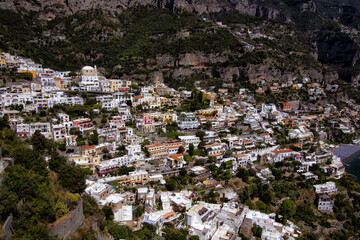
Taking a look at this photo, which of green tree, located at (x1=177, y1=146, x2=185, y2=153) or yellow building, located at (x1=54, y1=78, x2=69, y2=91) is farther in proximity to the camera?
yellow building, located at (x1=54, y1=78, x2=69, y2=91)

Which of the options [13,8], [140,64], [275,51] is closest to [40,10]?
[13,8]

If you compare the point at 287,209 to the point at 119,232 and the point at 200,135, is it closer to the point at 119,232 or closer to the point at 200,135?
the point at 200,135

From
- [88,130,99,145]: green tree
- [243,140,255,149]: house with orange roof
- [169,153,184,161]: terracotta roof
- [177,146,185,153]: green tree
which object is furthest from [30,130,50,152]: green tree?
[243,140,255,149]: house with orange roof

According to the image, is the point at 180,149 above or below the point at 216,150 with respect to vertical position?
above

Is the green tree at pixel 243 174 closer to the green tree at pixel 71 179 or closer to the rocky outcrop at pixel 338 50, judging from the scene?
the green tree at pixel 71 179

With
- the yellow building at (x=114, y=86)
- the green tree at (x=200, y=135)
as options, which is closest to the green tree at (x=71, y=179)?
the green tree at (x=200, y=135)

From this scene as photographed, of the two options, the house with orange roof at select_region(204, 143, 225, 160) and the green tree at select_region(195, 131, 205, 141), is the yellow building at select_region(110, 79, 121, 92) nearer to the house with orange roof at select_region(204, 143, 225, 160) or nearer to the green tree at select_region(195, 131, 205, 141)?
the green tree at select_region(195, 131, 205, 141)

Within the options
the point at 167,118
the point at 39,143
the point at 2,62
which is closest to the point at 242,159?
the point at 167,118
